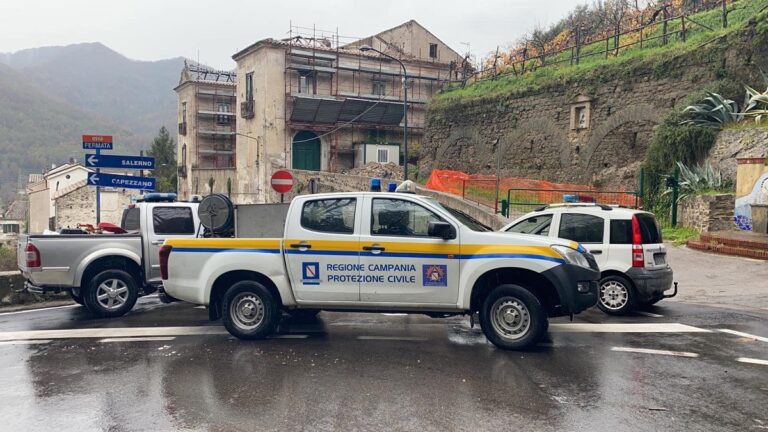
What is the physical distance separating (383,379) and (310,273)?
1984 mm

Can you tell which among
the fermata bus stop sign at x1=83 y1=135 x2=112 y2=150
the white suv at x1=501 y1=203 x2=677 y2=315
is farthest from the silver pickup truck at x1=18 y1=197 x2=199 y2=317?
the fermata bus stop sign at x1=83 y1=135 x2=112 y2=150

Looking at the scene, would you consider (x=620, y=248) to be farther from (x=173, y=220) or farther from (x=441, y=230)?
(x=173, y=220)

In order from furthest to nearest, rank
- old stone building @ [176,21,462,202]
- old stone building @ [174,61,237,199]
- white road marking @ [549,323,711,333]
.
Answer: old stone building @ [174,61,237,199] < old stone building @ [176,21,462,202] < white road marking @ [549,323,711,333]

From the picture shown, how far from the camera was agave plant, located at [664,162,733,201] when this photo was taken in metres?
17.0

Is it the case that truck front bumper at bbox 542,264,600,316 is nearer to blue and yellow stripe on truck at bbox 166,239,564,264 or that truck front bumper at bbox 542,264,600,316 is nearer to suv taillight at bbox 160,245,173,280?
blue and yellow stripe on truck at bbox 166,239,564,264

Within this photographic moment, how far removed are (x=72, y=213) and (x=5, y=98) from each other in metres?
89.1

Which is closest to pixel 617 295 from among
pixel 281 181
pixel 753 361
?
pixel 753 361

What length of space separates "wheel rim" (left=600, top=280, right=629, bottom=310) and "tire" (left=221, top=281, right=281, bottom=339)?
5.08 m

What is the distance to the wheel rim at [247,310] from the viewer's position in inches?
297

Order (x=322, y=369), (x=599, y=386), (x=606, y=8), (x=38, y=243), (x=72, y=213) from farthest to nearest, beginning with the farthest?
(x=72, y=213), (x=606, y=8), (x=38, y=243), (x=322, y=369), (x=599, y=386)

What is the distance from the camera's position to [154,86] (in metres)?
191

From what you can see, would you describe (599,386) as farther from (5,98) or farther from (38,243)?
(5,98)

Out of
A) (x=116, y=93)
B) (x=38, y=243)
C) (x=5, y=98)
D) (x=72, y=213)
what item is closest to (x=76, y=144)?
(x=5, y=98)

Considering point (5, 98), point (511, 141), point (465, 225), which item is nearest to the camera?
point (465, 225)
